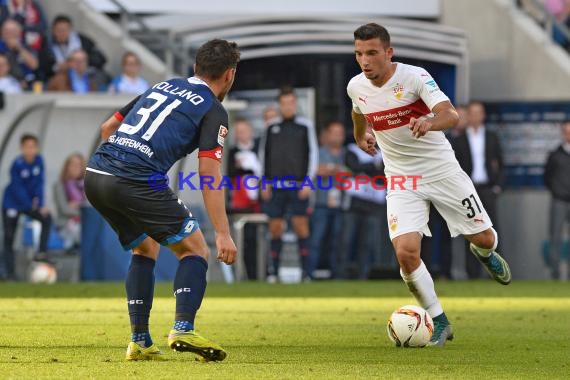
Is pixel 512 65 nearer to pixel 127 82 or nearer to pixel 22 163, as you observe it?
pixel 127 82

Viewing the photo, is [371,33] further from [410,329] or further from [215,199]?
[215,199]

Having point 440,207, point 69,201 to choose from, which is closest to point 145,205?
point 440,207

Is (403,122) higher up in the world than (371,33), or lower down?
lower down

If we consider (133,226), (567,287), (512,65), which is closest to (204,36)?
(512,65)

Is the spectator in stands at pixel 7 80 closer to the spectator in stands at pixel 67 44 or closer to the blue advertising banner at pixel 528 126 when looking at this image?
the spectator in stands at pixel 67 44

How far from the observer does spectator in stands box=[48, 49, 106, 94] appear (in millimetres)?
20766

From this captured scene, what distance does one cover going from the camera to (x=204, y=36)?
22.6 m

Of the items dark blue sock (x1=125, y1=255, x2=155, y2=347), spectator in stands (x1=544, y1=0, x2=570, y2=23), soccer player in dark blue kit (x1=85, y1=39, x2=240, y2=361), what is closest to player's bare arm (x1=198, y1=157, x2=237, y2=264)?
soccer player in dark blue kit (x1=85, y1=39, x2=240, y2=361)

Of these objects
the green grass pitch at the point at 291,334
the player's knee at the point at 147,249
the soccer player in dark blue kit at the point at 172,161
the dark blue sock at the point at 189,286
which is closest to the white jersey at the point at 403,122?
the green grass pitch at the point at 291,334

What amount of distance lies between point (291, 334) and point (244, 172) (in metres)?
9.73

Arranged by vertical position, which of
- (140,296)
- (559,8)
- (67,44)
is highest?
(559,8)

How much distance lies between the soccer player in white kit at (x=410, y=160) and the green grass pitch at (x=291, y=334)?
621mm

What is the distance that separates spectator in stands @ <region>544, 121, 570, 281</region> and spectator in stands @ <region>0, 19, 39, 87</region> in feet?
25.8

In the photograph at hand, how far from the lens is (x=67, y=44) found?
21.1 m
